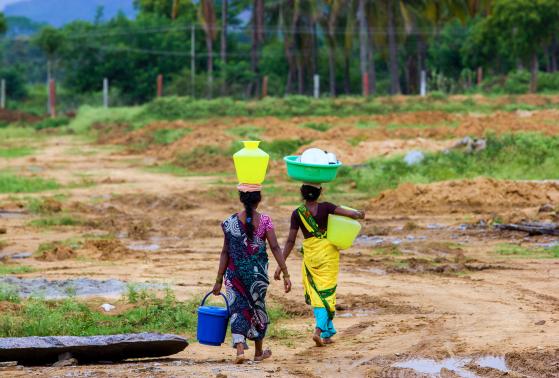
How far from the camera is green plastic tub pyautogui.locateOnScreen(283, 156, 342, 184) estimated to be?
825cm

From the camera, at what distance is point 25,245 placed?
596 inches

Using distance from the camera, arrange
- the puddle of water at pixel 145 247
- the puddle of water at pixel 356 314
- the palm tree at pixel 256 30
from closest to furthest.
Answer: the puddle of water at pixel 356 314
the puddle of water at pixel 145 247
the palm tree at pixel 256 30

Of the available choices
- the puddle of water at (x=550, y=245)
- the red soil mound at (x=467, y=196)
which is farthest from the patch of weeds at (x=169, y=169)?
the puddle of water at (x=550, y=245)

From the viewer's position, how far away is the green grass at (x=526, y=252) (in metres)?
13.3

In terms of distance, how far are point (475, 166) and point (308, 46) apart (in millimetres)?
40695

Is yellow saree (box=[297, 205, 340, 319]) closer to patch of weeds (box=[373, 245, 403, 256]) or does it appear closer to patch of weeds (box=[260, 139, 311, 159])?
patch of weeds (box=[373, 245, 403, 256])

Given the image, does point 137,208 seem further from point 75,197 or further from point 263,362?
point 263,362

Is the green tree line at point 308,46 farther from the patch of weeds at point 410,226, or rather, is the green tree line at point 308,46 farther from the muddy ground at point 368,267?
the patch of weeds at point 410,226

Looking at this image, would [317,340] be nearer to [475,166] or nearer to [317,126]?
[475,166]

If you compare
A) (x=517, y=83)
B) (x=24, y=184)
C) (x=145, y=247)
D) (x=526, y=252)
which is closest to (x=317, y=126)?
(x=24, y=184)

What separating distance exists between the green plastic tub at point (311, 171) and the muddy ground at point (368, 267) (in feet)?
4.28

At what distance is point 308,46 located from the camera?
203 feet

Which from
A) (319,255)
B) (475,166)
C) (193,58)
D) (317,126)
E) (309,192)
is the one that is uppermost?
(193,58)

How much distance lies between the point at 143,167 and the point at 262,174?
2027 centimetres
